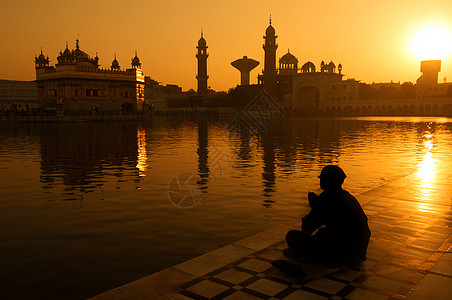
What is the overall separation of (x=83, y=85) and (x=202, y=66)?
57113 millimetres

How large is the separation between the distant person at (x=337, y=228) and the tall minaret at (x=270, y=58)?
316 ft

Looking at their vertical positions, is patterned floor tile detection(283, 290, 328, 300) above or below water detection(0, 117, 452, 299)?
above

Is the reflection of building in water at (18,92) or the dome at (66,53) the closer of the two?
the dome at (66,53)

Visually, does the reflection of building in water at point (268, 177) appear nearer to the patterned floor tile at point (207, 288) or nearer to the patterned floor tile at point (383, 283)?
the patterned floor tile at point (383, 283)

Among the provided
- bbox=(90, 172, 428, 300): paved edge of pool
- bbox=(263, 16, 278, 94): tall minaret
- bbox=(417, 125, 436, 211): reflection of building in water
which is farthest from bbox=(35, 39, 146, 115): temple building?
bbox=(90, 172, 428, 300): paved edge of pool

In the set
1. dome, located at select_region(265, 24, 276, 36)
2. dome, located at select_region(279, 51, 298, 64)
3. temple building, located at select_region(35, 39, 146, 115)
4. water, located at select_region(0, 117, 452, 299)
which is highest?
dome, located at select_region(265, 24, 276, 36)

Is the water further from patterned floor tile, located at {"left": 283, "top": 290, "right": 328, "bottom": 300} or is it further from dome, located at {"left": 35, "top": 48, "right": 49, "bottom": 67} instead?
dome, located at {"left": 35, "top": 48, "right": 49, "bottom": 67}

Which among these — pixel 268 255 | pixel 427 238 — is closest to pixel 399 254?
pixel 427 238

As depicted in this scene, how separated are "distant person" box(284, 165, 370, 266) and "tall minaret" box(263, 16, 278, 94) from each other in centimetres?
9630

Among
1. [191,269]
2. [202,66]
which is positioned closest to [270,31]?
[202,66]

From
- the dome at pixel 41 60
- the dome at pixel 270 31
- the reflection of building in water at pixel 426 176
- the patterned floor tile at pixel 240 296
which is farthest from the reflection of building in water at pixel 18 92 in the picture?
the patterned floor tile at pixel 240 296

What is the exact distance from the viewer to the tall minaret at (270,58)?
319ft

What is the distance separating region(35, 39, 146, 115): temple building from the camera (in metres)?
63.9

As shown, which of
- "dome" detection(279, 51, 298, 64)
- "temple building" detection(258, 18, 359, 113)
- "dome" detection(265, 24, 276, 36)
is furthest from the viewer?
"dome" detection(279, 51, 298, 64)
